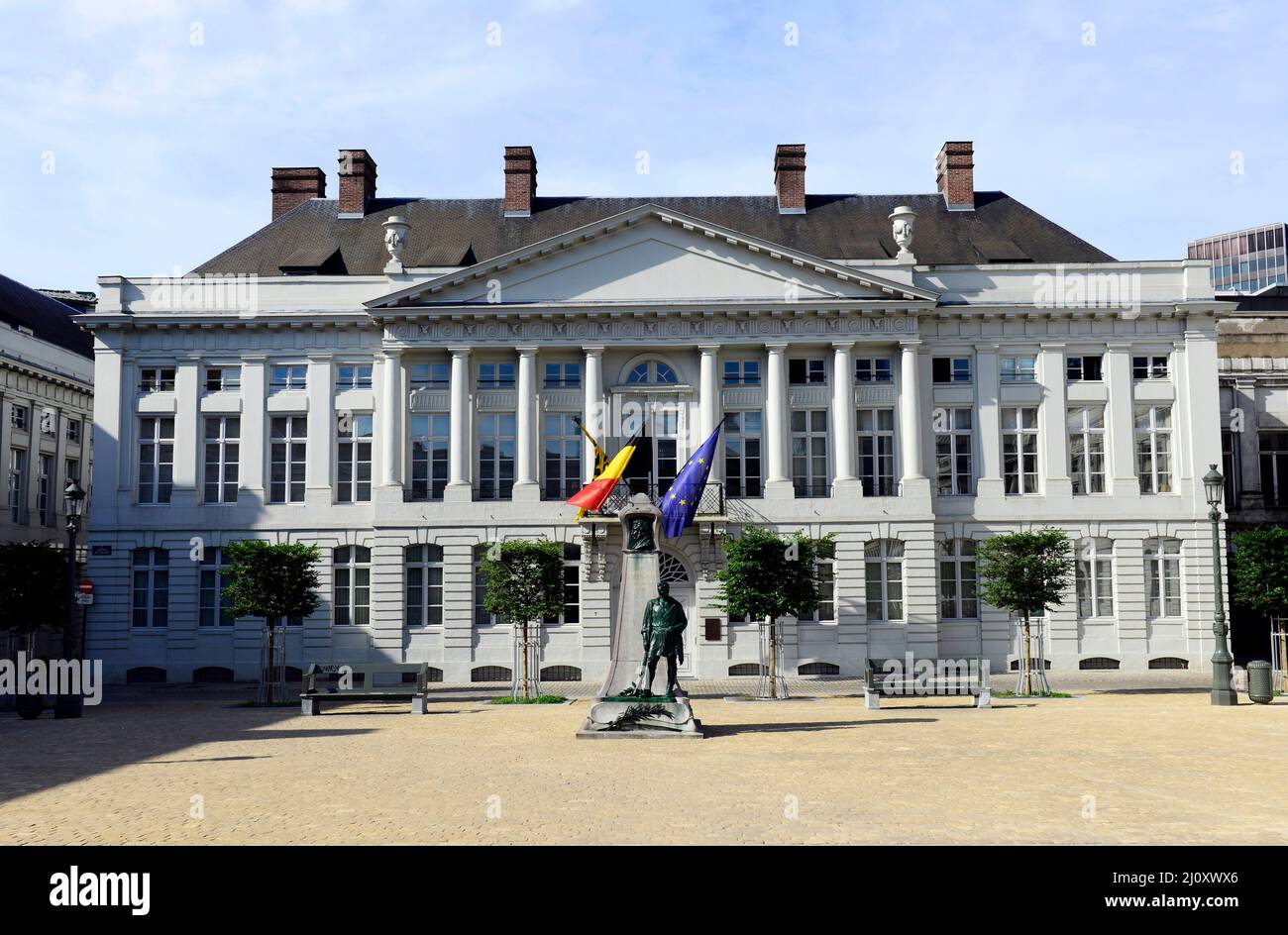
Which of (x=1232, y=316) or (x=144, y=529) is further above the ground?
(x=1232, y=316)

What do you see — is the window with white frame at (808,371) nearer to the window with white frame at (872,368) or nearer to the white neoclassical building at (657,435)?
the white neoclassical building at (657,435)

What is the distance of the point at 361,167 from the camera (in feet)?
148

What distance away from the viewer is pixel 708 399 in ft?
128

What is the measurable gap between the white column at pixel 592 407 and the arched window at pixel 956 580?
11601 mm

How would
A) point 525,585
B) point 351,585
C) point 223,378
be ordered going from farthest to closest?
point 223,378
point 351,585
point 525,585

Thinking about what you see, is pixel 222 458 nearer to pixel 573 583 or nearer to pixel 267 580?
pixel 267 580

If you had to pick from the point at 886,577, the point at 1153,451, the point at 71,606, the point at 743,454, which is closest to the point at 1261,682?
the point at 886,577

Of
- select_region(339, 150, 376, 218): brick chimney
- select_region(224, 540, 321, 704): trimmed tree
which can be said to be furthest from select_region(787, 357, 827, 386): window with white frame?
select_region(339, 150, 376, 218): brick chimney

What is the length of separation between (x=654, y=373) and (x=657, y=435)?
6.78 ft

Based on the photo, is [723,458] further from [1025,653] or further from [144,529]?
[144,529]

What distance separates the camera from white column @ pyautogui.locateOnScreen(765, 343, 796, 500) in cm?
3859

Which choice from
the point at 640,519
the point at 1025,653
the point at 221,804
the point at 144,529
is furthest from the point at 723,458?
the point at 221,804

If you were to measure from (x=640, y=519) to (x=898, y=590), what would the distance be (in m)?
17.6

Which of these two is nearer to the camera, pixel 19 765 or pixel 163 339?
pixel 19 765
